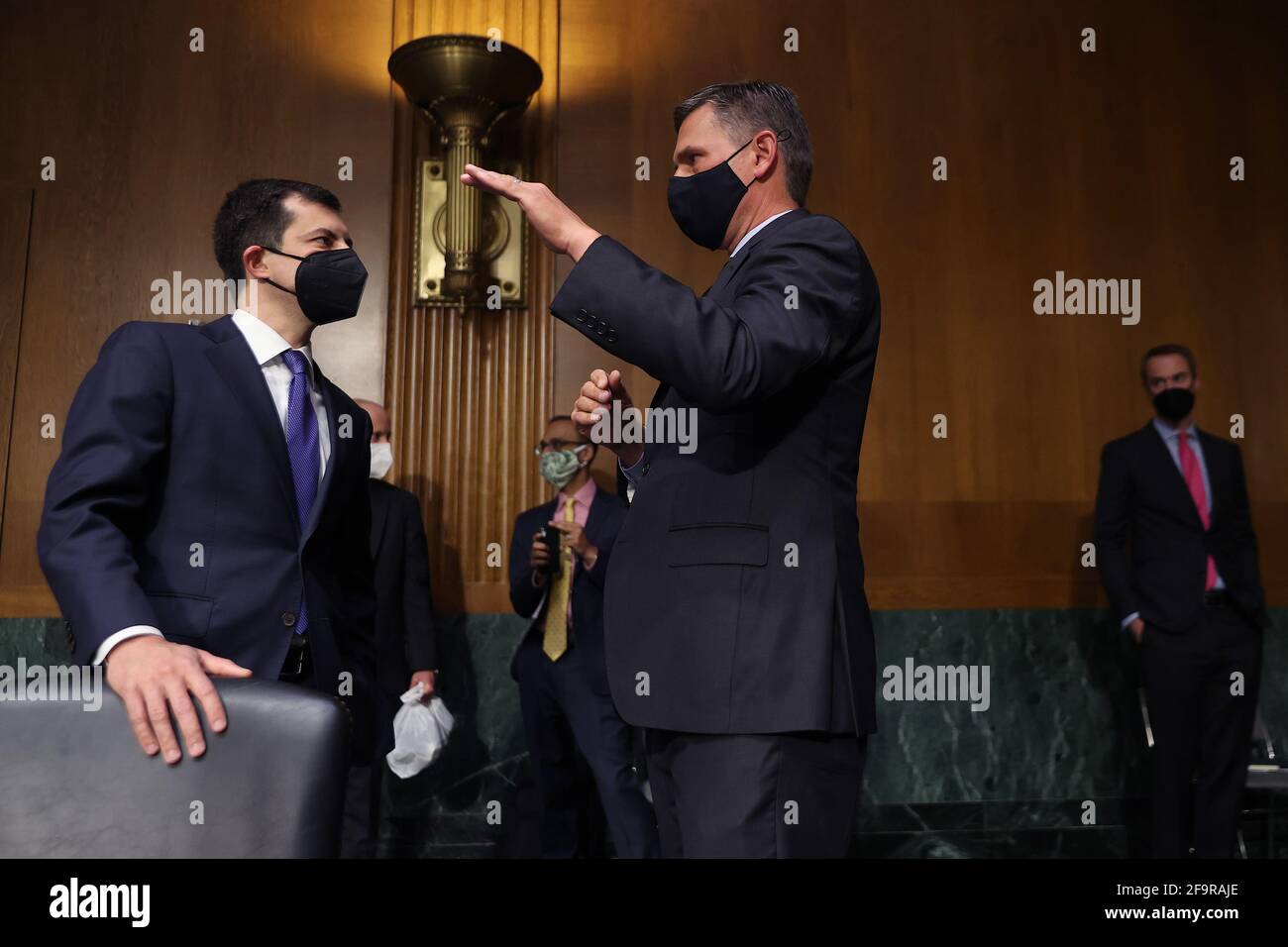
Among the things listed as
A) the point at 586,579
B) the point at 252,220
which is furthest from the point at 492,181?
the point at 586,579

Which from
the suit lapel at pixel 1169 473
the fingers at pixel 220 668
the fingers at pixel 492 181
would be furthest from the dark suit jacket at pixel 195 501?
the suit lapel at pixel 1169 473

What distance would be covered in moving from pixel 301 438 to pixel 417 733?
219 centimetres

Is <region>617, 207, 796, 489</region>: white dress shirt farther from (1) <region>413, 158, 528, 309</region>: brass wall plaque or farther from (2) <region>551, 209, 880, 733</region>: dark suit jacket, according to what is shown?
(1) <region>413, 158, 528, 309</region>: brass wall plaque

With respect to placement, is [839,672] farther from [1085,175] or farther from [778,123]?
[1085,175]

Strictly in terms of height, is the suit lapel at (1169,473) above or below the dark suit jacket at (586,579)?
above

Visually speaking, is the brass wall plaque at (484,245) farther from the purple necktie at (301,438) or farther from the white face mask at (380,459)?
the purple necktie at (301,438)

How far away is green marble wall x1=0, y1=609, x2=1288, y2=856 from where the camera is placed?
14.2 feet

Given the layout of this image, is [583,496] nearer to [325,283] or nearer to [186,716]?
[325,283]

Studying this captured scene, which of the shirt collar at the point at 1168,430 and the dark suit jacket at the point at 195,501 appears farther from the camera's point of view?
the shirt collar at the point at 1168,430

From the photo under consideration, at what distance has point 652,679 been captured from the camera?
5.18 ft

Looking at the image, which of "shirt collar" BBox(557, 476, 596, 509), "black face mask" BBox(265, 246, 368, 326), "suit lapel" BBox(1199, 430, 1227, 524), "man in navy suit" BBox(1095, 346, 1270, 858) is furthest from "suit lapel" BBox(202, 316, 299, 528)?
"suit lapel" BBox(1199, 430, 1227, 524)

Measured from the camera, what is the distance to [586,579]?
3914 millimetres

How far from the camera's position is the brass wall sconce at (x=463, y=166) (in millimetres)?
4309

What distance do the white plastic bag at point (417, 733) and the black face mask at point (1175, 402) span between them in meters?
3.13
